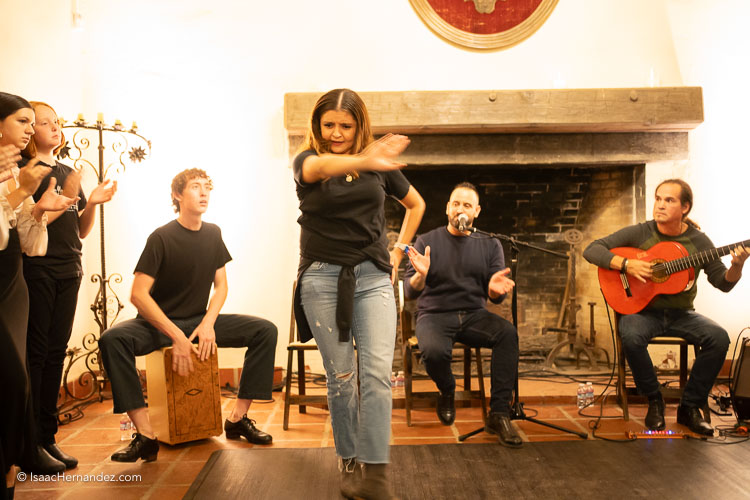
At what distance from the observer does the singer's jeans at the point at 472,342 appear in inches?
130

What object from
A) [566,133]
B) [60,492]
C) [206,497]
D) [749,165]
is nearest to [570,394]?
[566,133]

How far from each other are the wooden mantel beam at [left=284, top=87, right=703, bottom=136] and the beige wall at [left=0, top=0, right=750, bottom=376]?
0.27 m

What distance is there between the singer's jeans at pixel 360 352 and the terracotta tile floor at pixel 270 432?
848 mm

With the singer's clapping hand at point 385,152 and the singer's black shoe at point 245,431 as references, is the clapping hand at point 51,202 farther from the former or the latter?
the singer's black shoe at point 245,431

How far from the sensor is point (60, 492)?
8.61 feet

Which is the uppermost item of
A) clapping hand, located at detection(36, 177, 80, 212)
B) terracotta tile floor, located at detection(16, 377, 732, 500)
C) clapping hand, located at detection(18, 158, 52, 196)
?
clapping hand, located at detection(18, 158, 52, 196)

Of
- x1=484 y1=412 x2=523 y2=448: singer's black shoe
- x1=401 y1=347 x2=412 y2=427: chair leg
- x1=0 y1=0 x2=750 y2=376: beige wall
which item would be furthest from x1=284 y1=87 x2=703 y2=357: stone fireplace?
x1=484 y1=412 x2=523 y2=448: singer's black shoe

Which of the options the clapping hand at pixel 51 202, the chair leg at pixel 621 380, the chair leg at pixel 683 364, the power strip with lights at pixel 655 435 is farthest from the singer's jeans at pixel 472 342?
the clapping hand at pixel 51 202

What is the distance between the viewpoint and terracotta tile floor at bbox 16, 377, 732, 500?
2.68m

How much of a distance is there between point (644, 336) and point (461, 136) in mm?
1849

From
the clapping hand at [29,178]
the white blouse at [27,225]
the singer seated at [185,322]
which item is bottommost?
the singer seated at [185,322]

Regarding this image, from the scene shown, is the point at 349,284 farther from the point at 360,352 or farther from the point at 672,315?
the point at 672,315

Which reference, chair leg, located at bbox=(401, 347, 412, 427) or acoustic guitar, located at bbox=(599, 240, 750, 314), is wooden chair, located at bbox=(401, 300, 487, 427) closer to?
chair leg, located at bbox=(401, 347, 412, 427)

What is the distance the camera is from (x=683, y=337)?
3.51 m
